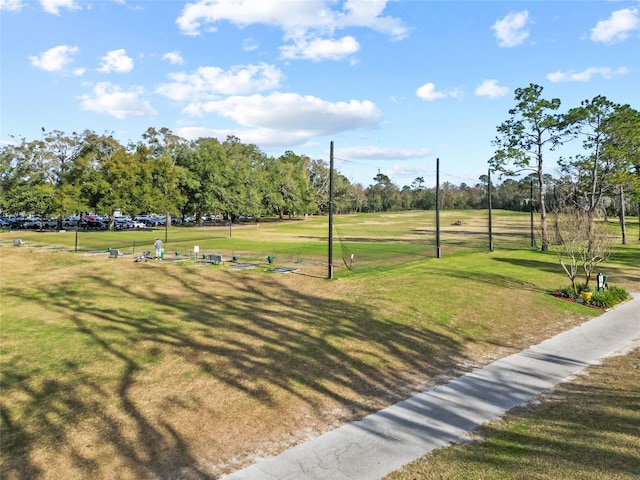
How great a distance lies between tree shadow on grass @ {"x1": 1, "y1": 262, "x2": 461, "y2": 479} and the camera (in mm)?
7883

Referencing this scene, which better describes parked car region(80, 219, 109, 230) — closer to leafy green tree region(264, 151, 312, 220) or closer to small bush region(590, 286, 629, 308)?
leafy green tree region(264, 151, 312, 220)

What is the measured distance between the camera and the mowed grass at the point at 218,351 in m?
7.89

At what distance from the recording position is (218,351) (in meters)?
12.6

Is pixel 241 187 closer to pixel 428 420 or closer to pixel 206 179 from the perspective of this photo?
pixel 206 179

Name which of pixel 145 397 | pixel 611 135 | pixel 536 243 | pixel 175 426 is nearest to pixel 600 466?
pixel 175 426

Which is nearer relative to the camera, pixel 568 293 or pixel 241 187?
pixel 568 293

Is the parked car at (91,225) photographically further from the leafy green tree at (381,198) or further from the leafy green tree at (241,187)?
the leafy green tree at (381,198)

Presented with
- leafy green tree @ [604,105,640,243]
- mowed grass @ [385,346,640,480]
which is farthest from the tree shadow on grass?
leafy green tree @ [604,105,640,243]

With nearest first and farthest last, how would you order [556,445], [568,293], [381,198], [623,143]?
[556,445] < [568,293] < [623,143] < [381,198]

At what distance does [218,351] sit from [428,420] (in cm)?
656

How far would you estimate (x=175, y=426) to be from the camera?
27.6 ft

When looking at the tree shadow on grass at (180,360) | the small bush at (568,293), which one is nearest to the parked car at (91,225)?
the tree shadow on grass at (180,360)

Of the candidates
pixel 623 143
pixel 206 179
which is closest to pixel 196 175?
pixel 206 179

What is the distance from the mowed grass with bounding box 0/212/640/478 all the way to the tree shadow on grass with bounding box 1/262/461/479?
5 centimetres
